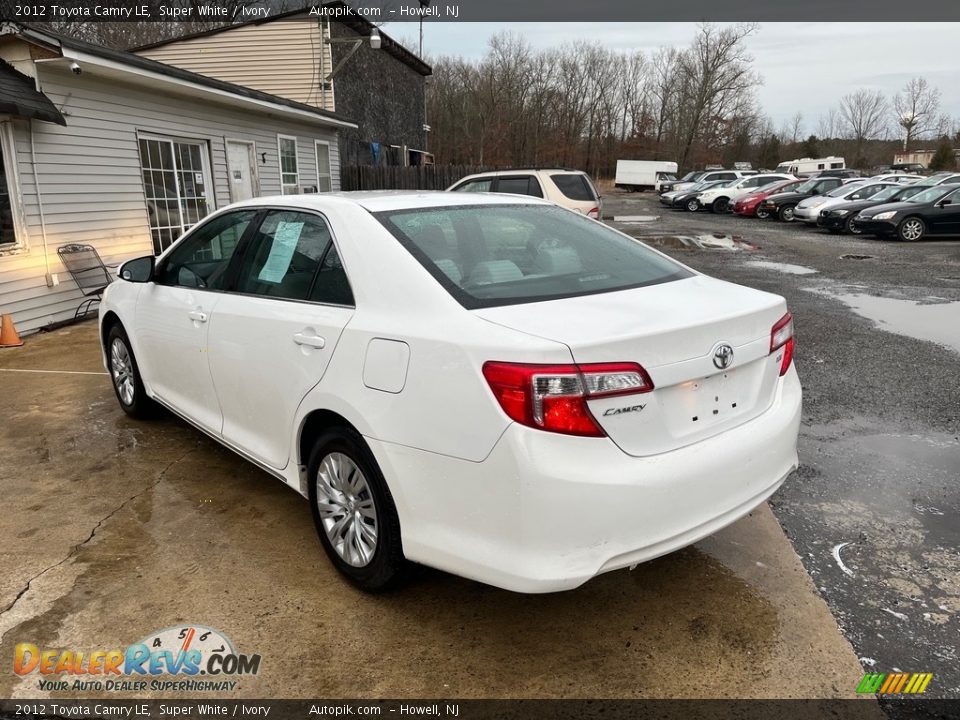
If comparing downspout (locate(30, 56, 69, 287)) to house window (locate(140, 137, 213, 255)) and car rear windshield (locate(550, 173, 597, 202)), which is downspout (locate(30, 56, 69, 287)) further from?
car rear windshield (locate(550, 173, 597, 202))

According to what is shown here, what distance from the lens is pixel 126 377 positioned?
4887 millimetres

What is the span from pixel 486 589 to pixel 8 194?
25.3 ft

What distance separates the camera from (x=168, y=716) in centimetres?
231

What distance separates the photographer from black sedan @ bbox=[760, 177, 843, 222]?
79.7 ft

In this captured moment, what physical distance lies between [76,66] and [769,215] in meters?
24.3

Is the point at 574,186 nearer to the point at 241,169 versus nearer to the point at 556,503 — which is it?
the point at 241,169

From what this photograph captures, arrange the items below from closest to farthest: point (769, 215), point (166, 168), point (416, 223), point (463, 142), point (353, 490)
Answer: point (353, 490) → point (416, 223) → point (166, 168) → point (769, 215) → point (463, 142)

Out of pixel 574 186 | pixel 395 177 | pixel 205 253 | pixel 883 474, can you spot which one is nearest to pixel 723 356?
pixel 883 474

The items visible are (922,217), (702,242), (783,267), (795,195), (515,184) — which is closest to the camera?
(515,184)

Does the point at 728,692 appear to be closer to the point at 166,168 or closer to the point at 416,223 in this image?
the point at 416,223

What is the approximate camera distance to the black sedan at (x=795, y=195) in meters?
24.3

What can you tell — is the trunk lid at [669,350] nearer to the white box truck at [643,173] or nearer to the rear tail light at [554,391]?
the rear tail light at [554,391]

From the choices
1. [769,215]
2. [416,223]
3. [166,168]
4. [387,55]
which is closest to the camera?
[416,223]

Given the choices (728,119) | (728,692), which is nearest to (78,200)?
(728,692)
